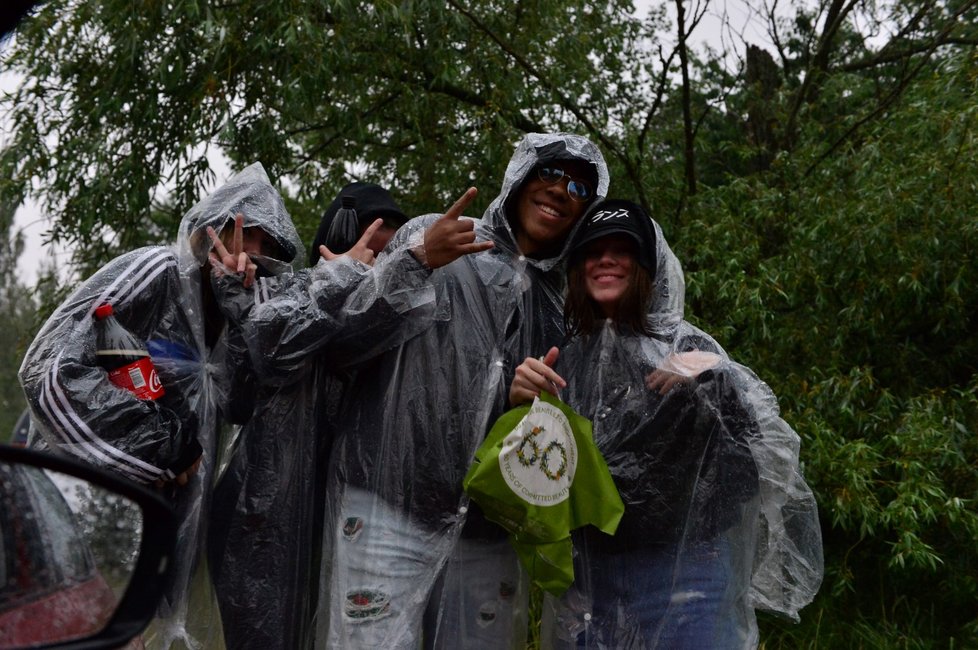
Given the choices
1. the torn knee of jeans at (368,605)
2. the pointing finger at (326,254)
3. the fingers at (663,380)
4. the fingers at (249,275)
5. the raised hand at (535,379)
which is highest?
the pointing finger at (326,254)

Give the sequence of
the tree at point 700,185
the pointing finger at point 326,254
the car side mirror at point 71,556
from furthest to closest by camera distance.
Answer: the tree at point 700,185, the pointing finger at point 326,254, the car side mirror at point 71,556

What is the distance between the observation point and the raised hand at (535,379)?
81.0 inches

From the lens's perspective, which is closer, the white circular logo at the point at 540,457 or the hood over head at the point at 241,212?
the white circular logo at the point at 540,457

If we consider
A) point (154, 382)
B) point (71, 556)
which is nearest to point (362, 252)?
point (154, 382)

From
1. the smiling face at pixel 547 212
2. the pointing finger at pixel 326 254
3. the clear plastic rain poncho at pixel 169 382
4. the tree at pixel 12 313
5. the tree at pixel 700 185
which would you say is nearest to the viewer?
the clear plastic rain poncho at pixel 169 382

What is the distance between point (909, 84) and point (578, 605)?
3739 mm

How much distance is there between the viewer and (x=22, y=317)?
208 inches

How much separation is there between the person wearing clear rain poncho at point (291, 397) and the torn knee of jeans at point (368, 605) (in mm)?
190

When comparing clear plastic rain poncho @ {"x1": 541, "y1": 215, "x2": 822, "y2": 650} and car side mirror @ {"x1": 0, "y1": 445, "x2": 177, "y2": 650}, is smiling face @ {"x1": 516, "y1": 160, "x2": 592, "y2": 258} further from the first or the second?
car side mirror @ {"x1": 0, "y1": 445, "x2": 177, "y2": 650}

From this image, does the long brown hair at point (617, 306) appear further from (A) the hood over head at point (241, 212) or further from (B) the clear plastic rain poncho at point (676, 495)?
(A) the hood over head at point (241, 212)

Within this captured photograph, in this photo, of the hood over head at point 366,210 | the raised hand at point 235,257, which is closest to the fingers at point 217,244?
the raised hand at point 235,257

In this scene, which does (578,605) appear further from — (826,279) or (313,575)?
(826,279)

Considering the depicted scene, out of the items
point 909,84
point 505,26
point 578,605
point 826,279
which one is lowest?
point 578,605

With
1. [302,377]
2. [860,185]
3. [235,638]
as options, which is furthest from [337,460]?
[860,185]
